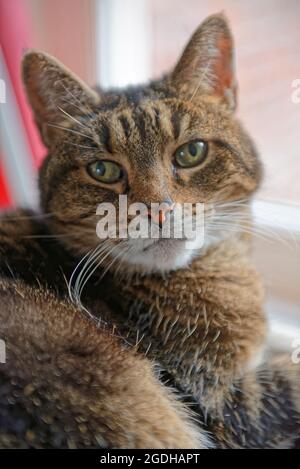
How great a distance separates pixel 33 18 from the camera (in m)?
1.08

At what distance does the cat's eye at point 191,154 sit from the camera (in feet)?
2.71

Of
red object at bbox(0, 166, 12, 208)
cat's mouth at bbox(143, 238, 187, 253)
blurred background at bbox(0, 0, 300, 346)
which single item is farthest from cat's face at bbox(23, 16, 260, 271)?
red object at bbox(0, 166, 12, 208)

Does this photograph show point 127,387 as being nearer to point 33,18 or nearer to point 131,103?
point 131,103

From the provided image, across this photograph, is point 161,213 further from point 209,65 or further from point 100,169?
point 209,65

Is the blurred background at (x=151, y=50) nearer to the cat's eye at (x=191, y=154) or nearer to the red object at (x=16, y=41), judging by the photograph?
the red object at (x=16, y=41)

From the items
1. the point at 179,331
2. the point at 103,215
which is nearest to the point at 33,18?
the point at 103,215

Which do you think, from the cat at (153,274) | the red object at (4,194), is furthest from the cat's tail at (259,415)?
the red object at (4,194)

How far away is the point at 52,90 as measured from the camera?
86 cm

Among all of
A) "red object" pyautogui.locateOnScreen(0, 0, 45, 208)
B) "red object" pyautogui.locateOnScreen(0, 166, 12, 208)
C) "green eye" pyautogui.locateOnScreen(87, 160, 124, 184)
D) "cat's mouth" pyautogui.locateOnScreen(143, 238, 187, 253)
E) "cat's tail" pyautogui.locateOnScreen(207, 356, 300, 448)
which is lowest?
"cat's tail" pyautogui.locateOnScreen(207, 356, 300, 448)

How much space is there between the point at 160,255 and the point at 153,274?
6cm

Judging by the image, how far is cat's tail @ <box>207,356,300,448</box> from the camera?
791 millimetres

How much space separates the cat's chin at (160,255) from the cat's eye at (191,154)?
0.38 ft

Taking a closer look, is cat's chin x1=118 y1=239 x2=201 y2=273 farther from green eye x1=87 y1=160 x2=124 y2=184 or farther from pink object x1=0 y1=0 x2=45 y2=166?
pink object x1=0 y1=0 x2=45 y2=166

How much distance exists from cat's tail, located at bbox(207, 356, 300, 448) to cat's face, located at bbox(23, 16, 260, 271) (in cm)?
21
